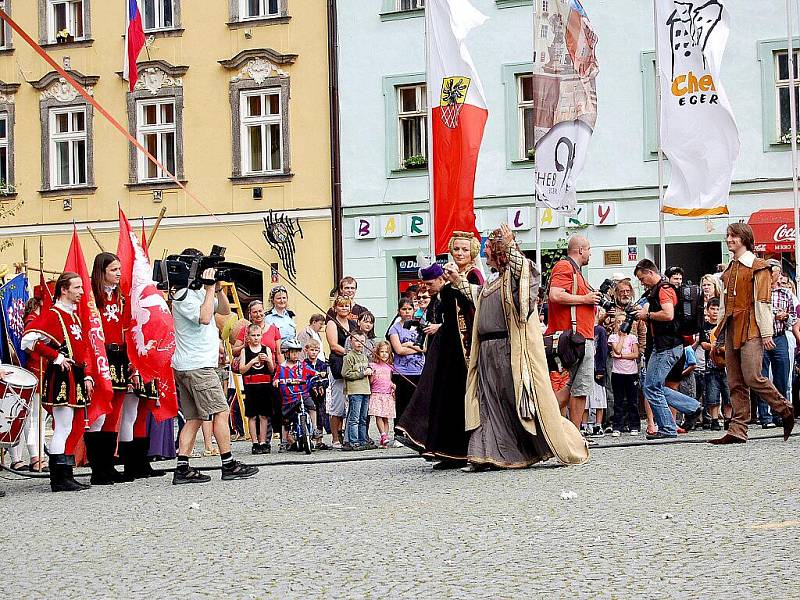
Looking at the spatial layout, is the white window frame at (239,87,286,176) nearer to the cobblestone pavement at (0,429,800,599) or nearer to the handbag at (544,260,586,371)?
the handbag at (544,260,586,371)

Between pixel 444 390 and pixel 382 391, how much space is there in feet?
14.0

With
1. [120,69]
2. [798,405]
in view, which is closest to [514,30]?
[120,69]

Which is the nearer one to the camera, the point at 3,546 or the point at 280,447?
the point at 3,546

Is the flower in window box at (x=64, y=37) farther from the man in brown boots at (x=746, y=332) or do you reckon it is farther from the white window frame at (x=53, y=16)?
the man in brown boots at (x=746, y=332)

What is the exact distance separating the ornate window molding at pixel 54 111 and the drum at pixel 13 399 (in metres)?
21.9

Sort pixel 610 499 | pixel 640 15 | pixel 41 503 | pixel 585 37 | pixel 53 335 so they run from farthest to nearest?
1. pixel 640 15
2. pixel 585 37
3. pixel 53 335
4. pixel 41 503
5. pixel 610 499

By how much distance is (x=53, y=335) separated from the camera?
1176 cm

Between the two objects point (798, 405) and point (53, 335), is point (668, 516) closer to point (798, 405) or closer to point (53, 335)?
point (53, 335)

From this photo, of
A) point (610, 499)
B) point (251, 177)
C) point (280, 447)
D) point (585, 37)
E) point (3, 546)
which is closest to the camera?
point (3, 546)

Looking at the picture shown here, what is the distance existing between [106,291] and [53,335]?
71 cm

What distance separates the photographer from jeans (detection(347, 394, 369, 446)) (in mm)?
15953

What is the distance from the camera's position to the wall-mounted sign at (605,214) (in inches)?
1120

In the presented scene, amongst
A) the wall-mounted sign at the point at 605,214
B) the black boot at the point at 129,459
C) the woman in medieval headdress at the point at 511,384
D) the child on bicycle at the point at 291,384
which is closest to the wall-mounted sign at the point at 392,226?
the wall-mounted sign at the point at 605,214

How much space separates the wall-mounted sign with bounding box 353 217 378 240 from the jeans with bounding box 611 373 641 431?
14.4 m
